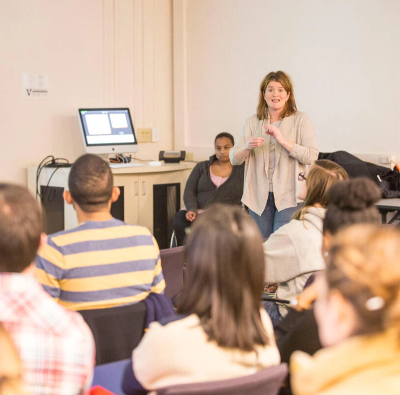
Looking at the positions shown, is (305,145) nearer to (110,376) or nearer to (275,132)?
(275,132)

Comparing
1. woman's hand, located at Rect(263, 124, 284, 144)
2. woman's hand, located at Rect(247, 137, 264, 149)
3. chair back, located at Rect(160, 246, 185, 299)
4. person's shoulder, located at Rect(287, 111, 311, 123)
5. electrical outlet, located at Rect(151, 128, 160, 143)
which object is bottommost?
chair back, located at Rect(160, 246, 185, 299)

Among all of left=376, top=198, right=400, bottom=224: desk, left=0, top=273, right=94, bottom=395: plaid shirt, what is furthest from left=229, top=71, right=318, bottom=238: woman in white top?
left=0, top=273, right=94, bottom=395: plaid shirt

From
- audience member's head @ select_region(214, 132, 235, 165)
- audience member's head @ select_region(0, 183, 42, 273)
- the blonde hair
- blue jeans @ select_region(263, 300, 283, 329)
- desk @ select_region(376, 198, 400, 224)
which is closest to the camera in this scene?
the blonde hair

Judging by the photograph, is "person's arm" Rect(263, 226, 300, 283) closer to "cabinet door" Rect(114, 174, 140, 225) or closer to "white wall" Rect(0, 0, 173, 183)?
"cabinet door" Rect(114, 174, 140, 225)

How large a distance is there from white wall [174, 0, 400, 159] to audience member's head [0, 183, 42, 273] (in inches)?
143

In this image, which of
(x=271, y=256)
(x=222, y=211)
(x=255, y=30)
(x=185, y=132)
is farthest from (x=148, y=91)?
(x=222, y=211)

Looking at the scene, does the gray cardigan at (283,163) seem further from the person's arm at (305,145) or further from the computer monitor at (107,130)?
the computer monitor at (107,130)

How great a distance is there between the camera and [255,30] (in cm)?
525

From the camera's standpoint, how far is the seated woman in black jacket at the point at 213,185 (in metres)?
4.59

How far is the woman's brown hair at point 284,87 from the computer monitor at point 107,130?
6.57 feet

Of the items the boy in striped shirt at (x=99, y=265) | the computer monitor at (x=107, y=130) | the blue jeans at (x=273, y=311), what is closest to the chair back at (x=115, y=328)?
the boy in striped shirt at (x=99, y=265)

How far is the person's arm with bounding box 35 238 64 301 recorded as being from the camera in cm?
170

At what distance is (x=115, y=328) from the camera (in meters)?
1.56

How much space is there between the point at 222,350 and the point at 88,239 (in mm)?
717
